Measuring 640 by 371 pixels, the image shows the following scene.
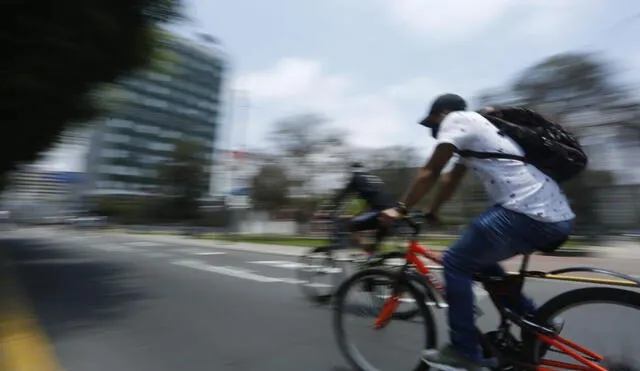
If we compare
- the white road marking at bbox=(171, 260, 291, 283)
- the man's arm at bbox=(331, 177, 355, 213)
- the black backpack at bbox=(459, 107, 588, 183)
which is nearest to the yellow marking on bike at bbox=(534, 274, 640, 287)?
the black backpack at bbox=(459, 107, 588, 183)

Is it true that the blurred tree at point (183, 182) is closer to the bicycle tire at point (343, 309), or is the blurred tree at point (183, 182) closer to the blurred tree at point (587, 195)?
the blurred tree at point (587, 195)

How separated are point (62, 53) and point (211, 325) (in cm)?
424

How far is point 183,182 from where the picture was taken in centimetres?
6034

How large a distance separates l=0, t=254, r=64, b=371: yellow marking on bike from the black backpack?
330 centimetres

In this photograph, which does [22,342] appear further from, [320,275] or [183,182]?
[183,182]

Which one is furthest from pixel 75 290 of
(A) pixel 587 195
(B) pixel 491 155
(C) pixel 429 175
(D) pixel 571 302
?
(A) pixel 587 195

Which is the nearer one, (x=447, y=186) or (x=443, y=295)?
(x=443, y=295)

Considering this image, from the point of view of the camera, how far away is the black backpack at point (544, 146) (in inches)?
109

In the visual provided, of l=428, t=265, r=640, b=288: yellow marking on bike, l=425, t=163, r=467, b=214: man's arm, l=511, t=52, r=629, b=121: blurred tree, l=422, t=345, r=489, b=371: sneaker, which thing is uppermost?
l=511, t=52, r=629, b=121: blurred tree

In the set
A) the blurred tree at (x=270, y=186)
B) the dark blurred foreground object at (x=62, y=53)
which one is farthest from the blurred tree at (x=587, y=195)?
the blurred tree at (x=270, y=186)

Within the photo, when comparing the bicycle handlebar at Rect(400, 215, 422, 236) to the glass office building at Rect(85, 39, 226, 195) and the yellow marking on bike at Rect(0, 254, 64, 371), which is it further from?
the glass office building at Rect(85, 39, 226, 195)

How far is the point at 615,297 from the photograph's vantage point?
8.60 feet

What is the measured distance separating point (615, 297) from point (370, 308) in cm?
141

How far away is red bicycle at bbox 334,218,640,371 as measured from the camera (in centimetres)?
272
